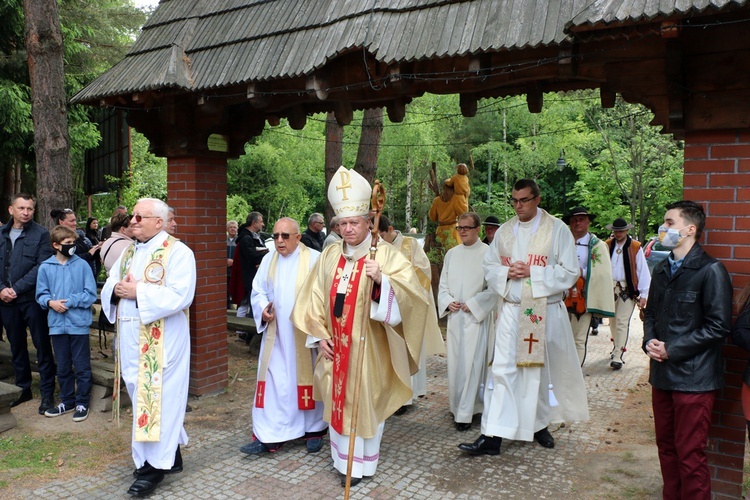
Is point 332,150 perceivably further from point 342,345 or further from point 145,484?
point 145,484

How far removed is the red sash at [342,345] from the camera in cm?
437

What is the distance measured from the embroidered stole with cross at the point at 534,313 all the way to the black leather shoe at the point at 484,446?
642 mm

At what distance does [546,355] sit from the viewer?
506 centimetres

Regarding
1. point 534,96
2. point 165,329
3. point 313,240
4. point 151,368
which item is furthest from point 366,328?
point 313,240

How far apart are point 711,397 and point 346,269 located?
248cm

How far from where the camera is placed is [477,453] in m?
4.88

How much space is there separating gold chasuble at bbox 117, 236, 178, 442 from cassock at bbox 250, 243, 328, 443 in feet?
3.16

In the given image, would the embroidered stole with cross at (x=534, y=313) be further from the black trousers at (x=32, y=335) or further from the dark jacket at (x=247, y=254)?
the dark jacket at (x=247, y=254)

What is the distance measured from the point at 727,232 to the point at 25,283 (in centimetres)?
605

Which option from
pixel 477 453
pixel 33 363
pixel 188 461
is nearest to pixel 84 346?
pixel 33 363

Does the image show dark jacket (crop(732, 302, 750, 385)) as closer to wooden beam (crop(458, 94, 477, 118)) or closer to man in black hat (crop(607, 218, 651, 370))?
wooden beam (crop(458, 94, 477, 118))

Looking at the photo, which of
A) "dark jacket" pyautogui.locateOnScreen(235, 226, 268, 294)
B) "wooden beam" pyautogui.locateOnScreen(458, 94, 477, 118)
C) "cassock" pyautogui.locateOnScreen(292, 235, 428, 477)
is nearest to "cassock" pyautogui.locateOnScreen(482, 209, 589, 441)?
"cassock" pyautogui.locateOnScreen(292, 235, 428, 477)

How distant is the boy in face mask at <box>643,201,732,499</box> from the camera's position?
135 inches

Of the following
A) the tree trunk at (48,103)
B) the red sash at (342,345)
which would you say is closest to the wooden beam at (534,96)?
the red sash at (342,345)
